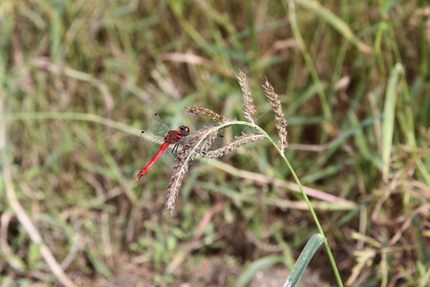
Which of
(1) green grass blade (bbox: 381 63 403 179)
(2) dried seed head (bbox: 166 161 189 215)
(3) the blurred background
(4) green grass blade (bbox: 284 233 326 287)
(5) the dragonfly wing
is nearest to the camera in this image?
(2) dried seed head (bbox: 166 161 189 215)

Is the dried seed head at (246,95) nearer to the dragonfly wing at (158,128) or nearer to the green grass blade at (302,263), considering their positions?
the green grass blade at (302,263)

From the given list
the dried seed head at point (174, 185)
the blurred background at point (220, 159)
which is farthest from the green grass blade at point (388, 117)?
the dried seed head at point (174, 185)

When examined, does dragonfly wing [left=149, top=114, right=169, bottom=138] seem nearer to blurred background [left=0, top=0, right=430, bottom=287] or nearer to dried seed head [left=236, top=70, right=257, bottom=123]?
dried seed head [left=236, top=70, right=257, bottom=123]

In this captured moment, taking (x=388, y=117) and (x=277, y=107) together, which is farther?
(x=388, y=117)

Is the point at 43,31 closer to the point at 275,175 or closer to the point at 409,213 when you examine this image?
the point at 275,175

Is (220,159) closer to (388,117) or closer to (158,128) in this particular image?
(388,117)

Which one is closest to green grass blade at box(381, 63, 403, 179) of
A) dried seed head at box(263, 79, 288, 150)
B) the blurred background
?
the blurred background

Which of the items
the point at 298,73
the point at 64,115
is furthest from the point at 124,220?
the point at 298,73

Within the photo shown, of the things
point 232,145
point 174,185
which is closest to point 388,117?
point 232,145

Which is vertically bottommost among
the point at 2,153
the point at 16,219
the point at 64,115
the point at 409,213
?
the point at 16,219
